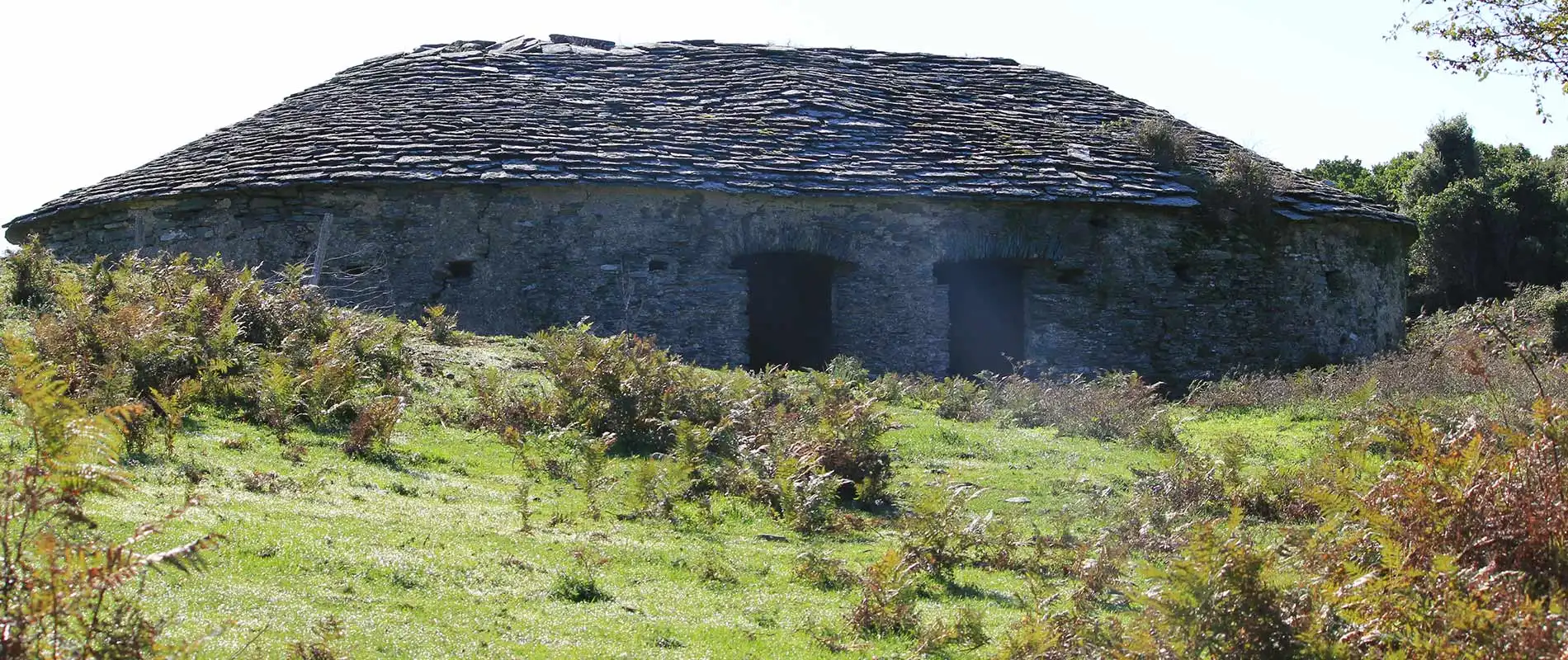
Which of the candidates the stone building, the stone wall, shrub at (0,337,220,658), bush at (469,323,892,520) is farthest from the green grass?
the stone building

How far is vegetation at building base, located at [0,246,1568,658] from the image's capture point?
4.26 metres

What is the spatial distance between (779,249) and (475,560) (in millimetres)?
11022

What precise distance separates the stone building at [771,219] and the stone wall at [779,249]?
1.3 inches

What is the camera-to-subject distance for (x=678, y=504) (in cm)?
821

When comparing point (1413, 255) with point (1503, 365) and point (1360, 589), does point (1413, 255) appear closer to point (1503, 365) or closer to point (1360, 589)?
point (1503, 365)

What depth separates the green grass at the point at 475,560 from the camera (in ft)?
16.9

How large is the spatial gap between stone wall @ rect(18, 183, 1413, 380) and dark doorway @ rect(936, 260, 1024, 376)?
1447 mm

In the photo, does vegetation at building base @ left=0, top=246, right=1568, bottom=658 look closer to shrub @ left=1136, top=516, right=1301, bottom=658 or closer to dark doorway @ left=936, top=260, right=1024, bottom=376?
shrub @ left=1136, top=516, right=1301, bottom=658

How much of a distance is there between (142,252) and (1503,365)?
621 inches

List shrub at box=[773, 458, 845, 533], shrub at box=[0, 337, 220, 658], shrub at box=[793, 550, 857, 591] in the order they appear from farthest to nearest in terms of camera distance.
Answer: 1. shrub at box=[773, 458, 845, 533]
2. shrub at box=[793, 550, 857, 591]
3. shrub at box=[0, 337, 220, 658]

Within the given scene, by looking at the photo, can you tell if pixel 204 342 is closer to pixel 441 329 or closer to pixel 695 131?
pixel 441 329

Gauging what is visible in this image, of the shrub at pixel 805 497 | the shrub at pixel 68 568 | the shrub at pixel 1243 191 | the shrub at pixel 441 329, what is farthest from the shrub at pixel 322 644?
the shrub at pixel 1243 191

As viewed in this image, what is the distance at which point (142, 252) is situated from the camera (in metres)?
17.0

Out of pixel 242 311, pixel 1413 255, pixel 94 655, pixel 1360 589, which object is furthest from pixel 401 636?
pixel 1413 255
